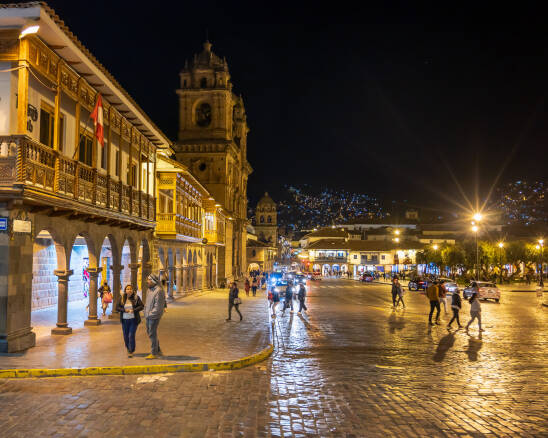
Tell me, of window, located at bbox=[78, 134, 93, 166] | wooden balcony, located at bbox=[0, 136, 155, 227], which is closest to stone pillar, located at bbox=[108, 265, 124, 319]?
wooden balcony, located at bbox=[0, 136, 155, 227]

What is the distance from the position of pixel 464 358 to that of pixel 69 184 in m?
10.5

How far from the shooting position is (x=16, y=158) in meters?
10.4

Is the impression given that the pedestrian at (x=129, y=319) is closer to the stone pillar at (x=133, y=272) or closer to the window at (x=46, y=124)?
the window at (x=46, y=124)

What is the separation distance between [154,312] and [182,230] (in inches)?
610

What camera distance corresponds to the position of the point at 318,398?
7730mm

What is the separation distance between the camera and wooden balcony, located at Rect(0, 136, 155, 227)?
34.1ft

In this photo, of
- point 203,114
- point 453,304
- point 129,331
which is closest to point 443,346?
point 453,304

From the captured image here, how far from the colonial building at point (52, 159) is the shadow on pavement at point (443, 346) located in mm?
9418

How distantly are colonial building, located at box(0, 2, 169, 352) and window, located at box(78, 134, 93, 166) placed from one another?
0.10ft

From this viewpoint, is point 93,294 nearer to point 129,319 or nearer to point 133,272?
point 133,272

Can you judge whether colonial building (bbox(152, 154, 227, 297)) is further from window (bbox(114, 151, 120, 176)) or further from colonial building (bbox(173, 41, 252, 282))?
colonial building (bbox(173, 41, 252, 282))

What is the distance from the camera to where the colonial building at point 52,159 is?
10.6 metres

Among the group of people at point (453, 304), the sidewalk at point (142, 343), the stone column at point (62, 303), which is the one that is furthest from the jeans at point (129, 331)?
the group of people at point (453, 304)

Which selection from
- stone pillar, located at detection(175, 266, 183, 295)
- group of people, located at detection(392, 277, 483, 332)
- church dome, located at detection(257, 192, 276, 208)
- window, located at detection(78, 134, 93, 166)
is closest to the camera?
window, located at detection(78, 134, 93, 166)
